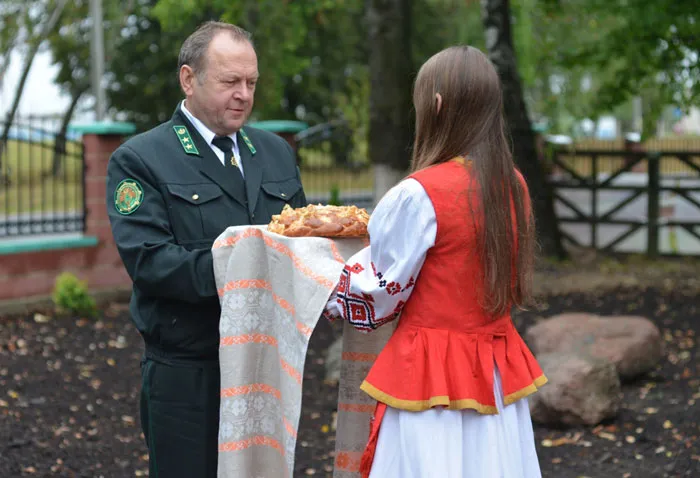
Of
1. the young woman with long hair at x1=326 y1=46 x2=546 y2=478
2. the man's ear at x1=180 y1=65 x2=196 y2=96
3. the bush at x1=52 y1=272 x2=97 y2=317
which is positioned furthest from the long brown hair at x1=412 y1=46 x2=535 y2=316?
the bush at x1=52 y1=272 x2=97 y2=317

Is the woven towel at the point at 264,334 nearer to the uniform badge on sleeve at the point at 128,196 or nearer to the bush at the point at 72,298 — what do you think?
the uniform badge on sleeve at the point at 128,196

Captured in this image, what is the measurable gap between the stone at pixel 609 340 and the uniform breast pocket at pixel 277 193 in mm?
3998

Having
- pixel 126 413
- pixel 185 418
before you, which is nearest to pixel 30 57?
pixel 126 413

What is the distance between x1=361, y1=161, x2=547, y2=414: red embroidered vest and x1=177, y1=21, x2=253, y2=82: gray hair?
894mm

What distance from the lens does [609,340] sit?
24.1 ft

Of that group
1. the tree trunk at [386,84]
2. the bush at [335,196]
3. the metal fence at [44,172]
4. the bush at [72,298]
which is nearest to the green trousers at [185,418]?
the bush at [72,298]

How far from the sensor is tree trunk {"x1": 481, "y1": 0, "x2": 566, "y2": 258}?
12.4 meters

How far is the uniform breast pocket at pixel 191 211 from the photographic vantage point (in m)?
3.25

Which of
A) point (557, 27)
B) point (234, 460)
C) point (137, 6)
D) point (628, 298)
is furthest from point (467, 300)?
point (137, 6)

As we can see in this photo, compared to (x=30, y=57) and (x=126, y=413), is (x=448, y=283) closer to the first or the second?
(x=126, y=413)

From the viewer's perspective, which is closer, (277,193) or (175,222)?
(175,222)

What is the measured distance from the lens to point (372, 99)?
12.1m

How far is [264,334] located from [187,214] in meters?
0.48

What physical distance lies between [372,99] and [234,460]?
9.35 metres
